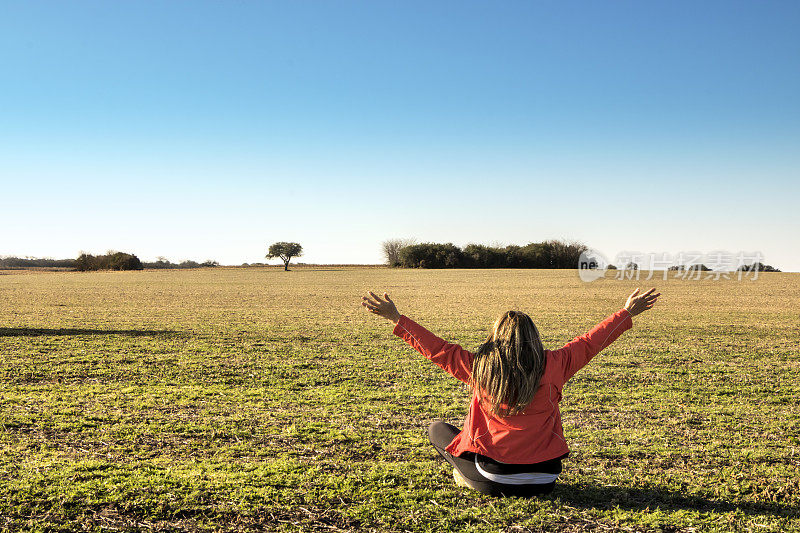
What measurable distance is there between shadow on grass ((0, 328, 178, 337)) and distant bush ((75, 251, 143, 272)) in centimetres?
6649

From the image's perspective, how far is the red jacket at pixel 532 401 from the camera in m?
3.87

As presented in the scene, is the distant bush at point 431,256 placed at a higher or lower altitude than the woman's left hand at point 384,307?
higher

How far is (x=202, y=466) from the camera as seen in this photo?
17.0 feet

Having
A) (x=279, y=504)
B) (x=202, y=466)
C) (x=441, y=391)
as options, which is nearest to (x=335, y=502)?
(x=279, y=504)

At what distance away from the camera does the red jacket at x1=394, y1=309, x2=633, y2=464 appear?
3.87 metres

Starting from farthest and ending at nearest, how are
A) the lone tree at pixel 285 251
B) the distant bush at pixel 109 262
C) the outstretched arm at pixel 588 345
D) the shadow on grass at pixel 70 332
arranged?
the lone tree at pixel 285 251 < the distant bush at pixel 109 262 < the shadow on grass at pixel 70 332 < the outstretched arm at pixel 588 345

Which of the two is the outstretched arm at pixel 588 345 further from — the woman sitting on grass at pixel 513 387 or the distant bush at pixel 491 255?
the distant bush at pixel 491 255

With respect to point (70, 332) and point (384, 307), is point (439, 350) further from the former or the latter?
point (70, 332)

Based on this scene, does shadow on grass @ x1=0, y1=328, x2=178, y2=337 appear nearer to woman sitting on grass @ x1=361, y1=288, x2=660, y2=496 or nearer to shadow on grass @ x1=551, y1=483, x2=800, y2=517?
woman sitting on grass @ x1=361, y1=288, x2=660, y2=496

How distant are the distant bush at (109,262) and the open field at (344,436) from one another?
67945 mm

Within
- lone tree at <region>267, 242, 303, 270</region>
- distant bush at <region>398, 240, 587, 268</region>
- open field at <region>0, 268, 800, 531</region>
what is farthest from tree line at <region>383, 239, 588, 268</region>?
open field at <region>0, 268, 800, 531</region>

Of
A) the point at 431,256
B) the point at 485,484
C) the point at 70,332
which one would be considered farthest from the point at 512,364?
the point at 431,256

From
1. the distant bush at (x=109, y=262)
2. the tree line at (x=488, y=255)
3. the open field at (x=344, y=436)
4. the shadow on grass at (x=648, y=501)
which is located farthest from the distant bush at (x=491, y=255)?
the shadow on grass at (x=648, y=501)

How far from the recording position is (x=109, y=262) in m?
77.6
